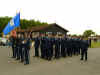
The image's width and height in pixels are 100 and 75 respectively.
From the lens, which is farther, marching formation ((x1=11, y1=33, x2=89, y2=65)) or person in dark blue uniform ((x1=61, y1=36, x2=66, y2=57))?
person in dark blue uniform ((x1=61, y1=36, x2=66, y2=57))

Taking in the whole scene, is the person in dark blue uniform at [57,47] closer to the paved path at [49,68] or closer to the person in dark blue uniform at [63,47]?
the person in dark blue uniform at [63,47]

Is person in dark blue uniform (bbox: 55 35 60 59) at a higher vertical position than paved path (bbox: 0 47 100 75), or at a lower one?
higher

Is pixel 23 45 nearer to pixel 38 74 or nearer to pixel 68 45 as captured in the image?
pixel 38 74

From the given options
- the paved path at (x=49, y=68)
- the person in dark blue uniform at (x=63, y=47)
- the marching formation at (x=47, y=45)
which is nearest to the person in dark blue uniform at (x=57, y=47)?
the marching formation at (x=47, y=45)

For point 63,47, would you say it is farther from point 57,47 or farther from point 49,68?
point 49,68

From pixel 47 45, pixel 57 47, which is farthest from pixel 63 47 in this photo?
pixel 47 45

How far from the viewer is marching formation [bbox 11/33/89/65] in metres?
6.61

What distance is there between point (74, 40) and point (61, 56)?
→ 1.68m

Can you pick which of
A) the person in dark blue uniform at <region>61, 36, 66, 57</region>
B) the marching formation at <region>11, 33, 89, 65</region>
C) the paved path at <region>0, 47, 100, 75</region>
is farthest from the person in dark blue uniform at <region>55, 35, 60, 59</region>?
the paved path at <region>0, 47, 100, 75</region>

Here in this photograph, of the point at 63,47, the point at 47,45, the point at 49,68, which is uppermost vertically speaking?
the point at 47,45

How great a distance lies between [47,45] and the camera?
7.48 meters

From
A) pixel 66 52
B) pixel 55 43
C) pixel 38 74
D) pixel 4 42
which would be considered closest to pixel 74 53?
pixel 66 52

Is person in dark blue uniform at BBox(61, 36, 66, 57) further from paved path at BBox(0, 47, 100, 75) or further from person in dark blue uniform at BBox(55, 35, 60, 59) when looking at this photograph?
paved path at BBox(0, 47, 100, 75)

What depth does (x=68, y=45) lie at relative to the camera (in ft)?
29.1
